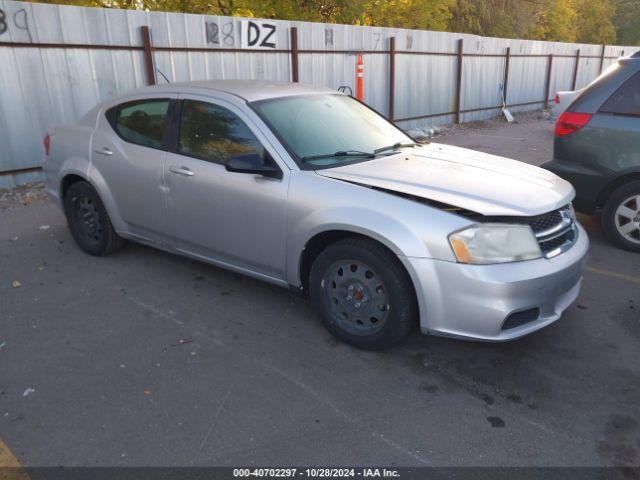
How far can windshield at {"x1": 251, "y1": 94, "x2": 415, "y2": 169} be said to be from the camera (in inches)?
148

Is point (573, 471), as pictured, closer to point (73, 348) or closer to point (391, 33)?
point (73, 348)

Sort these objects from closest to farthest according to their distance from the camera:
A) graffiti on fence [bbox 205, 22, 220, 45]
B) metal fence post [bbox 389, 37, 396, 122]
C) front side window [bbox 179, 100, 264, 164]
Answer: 1. front side window [bbox 179, 100, 264, 164]
2. graffiti on fence [bbox 205, 22, 220, 45]
3. metal fence post [bbox 389, 37, 396, 122]

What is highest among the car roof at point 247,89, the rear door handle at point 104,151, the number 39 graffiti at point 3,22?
the number 39 graffiti at point 3,22

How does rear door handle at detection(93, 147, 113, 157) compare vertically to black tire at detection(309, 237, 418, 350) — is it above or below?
Result: above

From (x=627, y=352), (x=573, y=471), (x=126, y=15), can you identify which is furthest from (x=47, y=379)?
(x=126, y=15)

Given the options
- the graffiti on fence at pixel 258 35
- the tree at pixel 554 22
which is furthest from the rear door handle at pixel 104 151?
the tree at pixel 554 22

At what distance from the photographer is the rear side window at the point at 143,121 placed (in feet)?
14.4

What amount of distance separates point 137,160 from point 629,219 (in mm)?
4604

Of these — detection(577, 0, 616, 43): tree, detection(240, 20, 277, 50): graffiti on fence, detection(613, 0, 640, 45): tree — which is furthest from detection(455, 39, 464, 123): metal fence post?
detection(613, 0, 640, 45): tree

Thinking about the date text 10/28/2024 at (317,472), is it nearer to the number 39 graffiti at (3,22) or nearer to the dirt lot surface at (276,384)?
the dirt lot surface at (276,384)

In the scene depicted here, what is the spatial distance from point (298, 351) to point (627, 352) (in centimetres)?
213

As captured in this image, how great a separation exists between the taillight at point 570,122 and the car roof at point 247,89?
8.39 ft

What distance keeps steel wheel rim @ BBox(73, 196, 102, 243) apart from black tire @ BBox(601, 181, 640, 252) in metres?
4.93

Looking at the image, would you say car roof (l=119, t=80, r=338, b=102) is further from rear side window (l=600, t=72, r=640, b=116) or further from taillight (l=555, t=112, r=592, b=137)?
rear side window (l=600, t=72, r=640, b=116)
